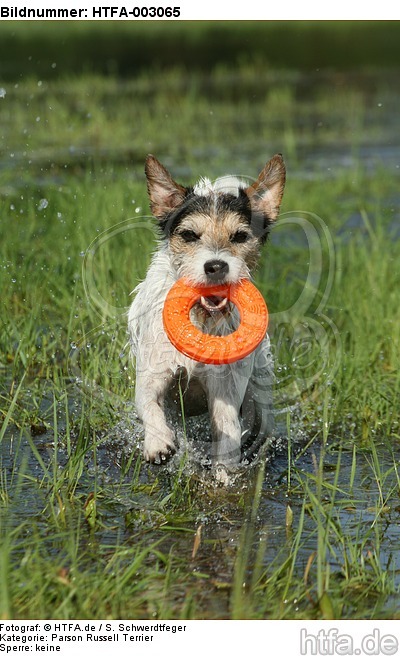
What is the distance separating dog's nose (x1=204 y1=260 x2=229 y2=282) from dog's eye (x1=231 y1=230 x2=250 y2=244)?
316 millimetres

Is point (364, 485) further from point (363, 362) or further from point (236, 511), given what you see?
point (363, 362)

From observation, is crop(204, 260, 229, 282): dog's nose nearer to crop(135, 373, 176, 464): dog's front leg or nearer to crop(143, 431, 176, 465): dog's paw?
crop(135, 373, 176, 464): dog's front leg

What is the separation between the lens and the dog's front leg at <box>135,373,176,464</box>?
479cm

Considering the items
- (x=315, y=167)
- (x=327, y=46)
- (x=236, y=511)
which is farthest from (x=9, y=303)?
(x=327, y=46)

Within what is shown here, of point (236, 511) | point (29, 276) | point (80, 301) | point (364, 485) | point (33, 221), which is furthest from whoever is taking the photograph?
point (33, 221)

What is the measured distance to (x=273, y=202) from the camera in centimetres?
530

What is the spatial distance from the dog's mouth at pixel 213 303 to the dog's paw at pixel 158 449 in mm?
652

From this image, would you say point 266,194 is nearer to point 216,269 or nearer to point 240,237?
point 240,237

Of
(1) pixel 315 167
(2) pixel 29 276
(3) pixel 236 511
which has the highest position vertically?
(1) pixel 315 167

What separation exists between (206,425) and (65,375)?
3.33 ft

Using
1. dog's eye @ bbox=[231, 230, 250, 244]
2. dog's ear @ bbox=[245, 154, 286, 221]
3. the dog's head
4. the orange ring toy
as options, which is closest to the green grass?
the orange ring toy

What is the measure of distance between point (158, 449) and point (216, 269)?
0.86 metres

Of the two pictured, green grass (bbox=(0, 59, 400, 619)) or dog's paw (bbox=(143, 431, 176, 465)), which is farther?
dog's paw (bbox=(143, 431, 176, 465))

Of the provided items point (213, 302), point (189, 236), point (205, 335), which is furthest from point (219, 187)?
point (205, 335)
